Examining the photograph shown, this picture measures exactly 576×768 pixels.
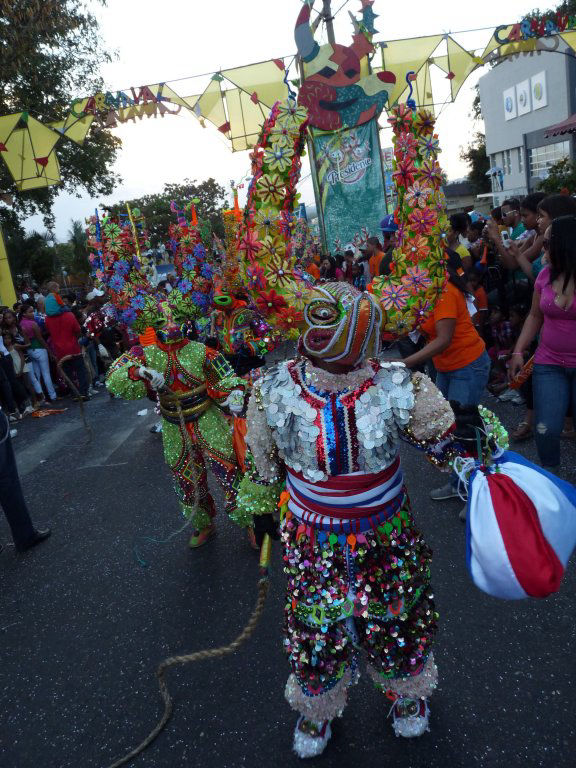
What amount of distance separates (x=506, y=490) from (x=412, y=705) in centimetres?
107

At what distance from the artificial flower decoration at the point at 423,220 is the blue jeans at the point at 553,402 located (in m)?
1.25

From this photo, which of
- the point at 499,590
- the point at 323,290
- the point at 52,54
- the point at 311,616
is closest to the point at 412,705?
the point at 311,616

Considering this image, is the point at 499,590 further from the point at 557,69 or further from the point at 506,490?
the point at 557,69

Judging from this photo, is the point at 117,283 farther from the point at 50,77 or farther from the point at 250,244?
the point at 50,77

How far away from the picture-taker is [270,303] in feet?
7.81

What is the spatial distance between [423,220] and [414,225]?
0.04 meters

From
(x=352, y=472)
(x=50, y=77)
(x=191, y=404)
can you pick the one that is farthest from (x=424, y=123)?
(x=50, y=77)

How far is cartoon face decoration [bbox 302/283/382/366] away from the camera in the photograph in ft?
5.73

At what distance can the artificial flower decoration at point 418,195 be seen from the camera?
2.26 metres

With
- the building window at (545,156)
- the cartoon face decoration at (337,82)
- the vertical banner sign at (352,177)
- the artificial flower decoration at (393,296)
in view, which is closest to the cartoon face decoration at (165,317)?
the artificial flower decoration at (393,296)

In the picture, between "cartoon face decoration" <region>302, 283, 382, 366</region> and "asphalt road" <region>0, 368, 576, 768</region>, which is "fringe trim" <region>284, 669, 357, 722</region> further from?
"cartoon face decoration" <region>302, 283, 382, 366</region>

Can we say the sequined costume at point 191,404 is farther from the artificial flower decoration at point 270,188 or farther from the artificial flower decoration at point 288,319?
the artificial flower decoration at point 270,188

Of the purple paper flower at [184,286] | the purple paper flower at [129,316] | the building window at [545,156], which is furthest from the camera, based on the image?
the building window at [545,156]

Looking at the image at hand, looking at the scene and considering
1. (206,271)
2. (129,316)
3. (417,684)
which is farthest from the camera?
(206,271)
